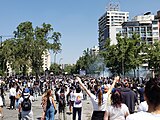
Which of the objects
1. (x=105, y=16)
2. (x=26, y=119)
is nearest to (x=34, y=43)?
(x=26, y=119)

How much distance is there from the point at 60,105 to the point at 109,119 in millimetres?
8095

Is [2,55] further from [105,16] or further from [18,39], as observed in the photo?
[105,16]

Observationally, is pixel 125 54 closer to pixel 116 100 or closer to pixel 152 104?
pixel 116 100

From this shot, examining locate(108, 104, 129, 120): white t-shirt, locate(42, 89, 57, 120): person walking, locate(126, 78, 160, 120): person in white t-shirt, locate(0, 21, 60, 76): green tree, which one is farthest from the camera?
locate(0, 21, 60, 76): green tree

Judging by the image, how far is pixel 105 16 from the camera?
7781 inches

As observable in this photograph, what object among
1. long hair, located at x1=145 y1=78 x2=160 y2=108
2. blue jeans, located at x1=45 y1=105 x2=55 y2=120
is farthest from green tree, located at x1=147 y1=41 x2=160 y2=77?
long hair, located at x1=145 y1=78 x2=160 y2=108

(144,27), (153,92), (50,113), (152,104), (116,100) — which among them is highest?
(144,27)

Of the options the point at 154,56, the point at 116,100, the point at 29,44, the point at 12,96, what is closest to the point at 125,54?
the point at 154,56

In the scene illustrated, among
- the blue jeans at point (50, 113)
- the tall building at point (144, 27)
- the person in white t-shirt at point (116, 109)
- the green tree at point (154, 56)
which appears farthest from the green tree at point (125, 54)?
the tall building at point (144, 27)

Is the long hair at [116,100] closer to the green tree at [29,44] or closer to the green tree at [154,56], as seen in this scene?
the green tree at [29,44]

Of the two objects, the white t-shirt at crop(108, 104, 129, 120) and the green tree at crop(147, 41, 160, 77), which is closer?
the white t-shirt at crop(108, 104, 129, 120)

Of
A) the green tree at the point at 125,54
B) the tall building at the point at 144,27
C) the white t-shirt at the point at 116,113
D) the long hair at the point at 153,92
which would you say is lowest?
the white t-shirt at the point at 116,113

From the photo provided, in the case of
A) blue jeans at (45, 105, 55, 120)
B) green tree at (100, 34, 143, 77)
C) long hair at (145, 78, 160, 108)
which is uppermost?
green tree at (100, 34, 143, 77)

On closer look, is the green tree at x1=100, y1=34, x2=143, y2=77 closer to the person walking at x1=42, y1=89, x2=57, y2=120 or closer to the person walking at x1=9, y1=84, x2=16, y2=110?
the person walking at x1=9, y1=84, x2=16, y2=110
